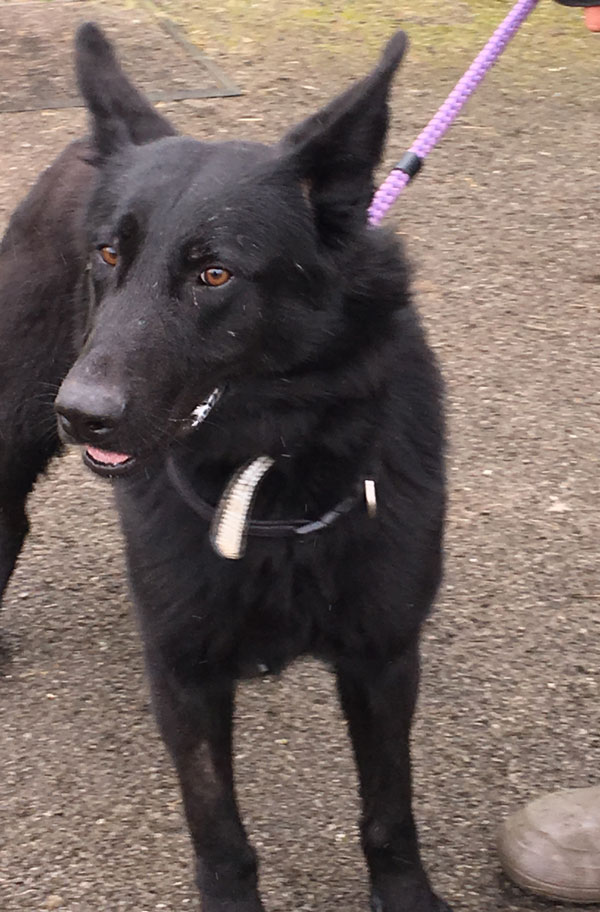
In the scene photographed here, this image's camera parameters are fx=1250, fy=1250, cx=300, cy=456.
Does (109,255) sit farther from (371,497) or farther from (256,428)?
(371,497)

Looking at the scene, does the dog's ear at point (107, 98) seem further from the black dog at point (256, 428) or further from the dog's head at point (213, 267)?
the dog's head at point (213, 267)

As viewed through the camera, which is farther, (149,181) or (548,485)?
(548,485)

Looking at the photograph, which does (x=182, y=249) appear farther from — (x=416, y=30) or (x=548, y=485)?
(x=416, y=30)

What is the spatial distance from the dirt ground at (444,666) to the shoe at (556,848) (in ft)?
A: 0.23

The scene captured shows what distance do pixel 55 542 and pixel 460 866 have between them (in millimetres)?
1634

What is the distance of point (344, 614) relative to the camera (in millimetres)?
2236

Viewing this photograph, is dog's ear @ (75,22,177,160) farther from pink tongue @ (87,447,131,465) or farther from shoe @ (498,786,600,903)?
shoe @ (498,786,600,903)

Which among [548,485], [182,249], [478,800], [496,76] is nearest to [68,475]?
[548,485]

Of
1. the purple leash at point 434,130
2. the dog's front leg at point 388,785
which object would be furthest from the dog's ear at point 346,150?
the dog's front leg at point 388,785

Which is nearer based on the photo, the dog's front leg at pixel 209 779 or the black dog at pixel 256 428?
the black dog at pixel 256 428

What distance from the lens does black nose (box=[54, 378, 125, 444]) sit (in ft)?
6.18

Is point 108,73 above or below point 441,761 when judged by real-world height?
above

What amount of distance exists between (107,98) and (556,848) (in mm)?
1708

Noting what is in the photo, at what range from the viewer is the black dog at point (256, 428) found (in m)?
2.01
